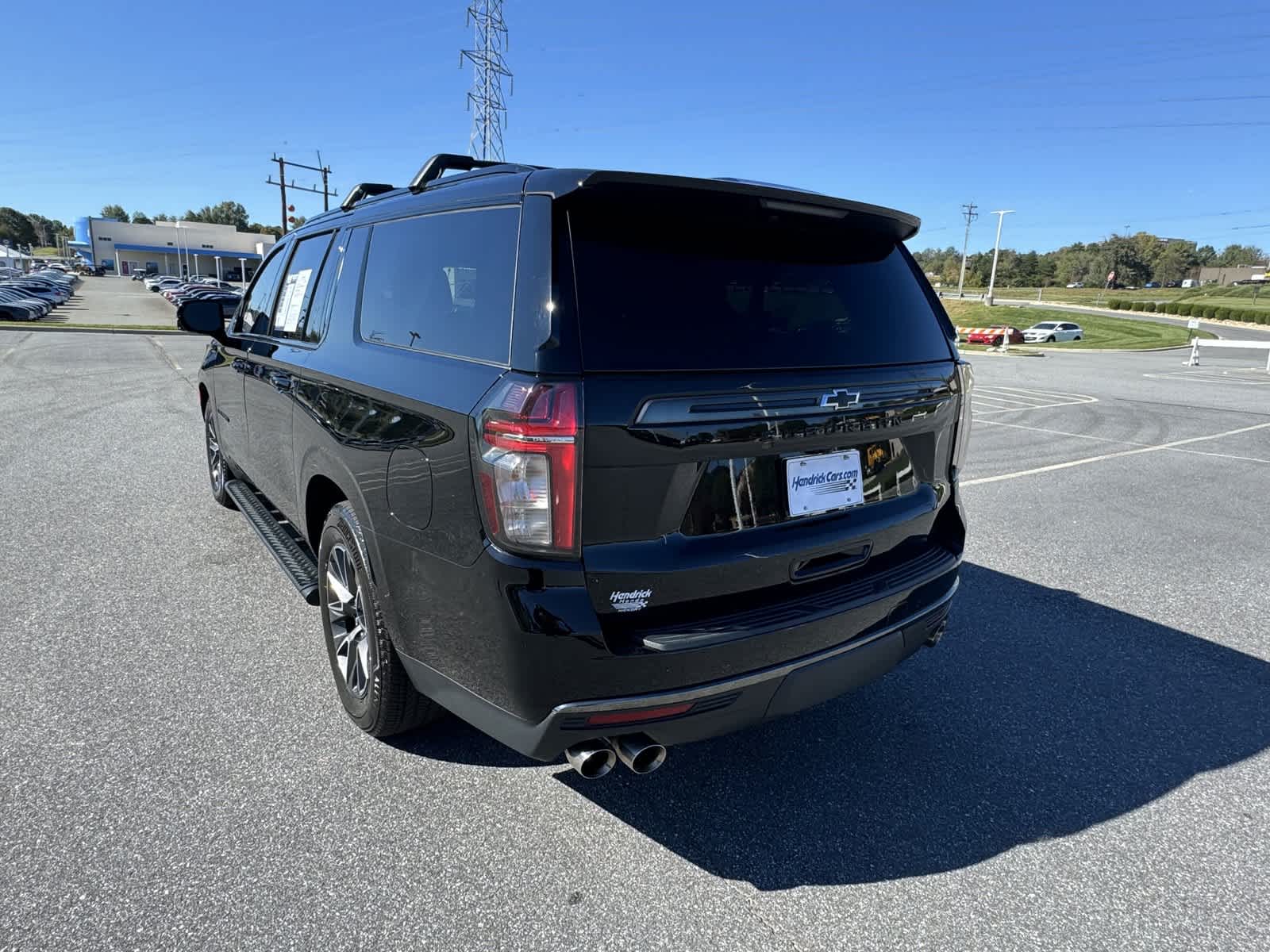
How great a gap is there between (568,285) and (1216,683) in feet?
11.7

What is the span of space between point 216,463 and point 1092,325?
5945cm

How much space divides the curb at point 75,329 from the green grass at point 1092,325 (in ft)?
116

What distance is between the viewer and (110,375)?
13219 mm

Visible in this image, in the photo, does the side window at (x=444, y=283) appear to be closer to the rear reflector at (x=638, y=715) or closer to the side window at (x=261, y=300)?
the rear reflector at (x=638, y=715)

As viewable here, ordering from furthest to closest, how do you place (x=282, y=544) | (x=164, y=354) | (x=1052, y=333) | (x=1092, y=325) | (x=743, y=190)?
(x=1092, y=325)
(x=1052, y=333)
(x=164, y=354)
(x=282, y=544)
(x=743, y=190)

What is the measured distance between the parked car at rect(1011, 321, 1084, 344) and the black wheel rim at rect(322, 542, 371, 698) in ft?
156

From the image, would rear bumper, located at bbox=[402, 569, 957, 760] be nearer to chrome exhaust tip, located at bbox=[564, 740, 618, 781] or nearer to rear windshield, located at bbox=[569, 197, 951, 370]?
chrome exhaust tip, located at bbox=[564, 740, 618, 781]

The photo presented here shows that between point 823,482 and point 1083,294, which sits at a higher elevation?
point 1083,294

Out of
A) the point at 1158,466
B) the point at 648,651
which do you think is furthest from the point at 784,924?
the point at 1158,466

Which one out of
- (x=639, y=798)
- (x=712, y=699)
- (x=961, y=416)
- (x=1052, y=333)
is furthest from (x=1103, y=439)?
(x=1052, y=333)

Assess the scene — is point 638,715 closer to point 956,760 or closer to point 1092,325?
point 956,760

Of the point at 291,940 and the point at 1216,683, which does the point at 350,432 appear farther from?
the point at 1216,683

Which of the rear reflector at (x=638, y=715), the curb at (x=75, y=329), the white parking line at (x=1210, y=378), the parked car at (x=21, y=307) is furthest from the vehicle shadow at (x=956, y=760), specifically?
the parked car at (x=21, y=307)

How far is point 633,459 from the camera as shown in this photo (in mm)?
1919
